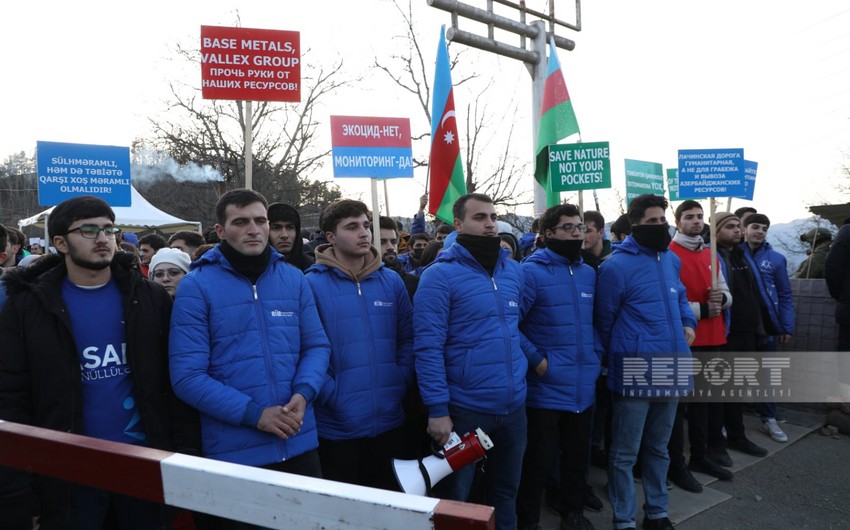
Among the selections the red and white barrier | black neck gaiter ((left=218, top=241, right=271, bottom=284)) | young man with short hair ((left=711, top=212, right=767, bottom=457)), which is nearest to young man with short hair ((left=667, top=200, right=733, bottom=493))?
young man with short hair ((left=711, top=212, right=767, bottom=457))

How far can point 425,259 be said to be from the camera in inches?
177

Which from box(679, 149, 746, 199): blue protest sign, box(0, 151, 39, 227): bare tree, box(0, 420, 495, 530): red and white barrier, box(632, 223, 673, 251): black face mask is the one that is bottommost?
box(0, 420, 495, 530): red and white barrier

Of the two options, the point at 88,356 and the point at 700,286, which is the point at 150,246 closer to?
the point at 88,356

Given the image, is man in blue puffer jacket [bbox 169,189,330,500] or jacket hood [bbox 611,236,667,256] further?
jacket hood [bbox 611,236,667,256]

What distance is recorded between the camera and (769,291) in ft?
18.5

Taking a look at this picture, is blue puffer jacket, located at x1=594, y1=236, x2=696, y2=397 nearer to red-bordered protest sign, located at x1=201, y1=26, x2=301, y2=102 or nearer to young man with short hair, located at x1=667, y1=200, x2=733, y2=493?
young man with short hair, located at x1=667, y1=200, x2=733, y2=493

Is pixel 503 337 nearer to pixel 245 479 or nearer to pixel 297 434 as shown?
pixel 297 434

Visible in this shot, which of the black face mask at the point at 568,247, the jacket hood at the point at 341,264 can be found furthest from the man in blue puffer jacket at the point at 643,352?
the jacket hood at the point at 341,264

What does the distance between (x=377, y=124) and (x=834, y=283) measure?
4.96 m

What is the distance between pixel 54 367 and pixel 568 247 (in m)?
2.80

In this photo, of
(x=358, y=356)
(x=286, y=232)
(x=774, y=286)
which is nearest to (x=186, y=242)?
(x=286, y=232)

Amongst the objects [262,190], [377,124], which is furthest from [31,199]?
[377,124]

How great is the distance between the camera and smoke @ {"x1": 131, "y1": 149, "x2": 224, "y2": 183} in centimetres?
2120

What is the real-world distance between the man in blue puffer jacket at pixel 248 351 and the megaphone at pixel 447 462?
1.52 ft
